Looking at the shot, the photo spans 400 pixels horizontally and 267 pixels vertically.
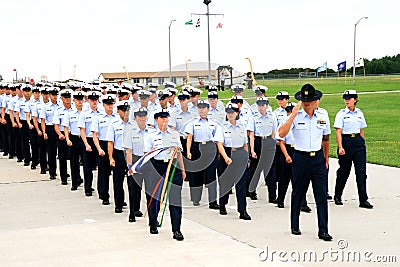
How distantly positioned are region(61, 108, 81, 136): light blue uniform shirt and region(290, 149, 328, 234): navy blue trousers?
15.3 ft

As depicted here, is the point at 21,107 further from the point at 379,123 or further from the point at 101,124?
the point at 379,123

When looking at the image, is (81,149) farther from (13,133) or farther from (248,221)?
(13,133)

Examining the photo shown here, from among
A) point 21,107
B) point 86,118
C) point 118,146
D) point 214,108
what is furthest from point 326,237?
point 21,107

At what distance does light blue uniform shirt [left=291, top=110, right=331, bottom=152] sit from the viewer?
7008 mm

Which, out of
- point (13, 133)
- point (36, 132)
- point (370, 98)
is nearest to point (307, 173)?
point (36, 132)

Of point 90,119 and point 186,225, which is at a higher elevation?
point 90,119

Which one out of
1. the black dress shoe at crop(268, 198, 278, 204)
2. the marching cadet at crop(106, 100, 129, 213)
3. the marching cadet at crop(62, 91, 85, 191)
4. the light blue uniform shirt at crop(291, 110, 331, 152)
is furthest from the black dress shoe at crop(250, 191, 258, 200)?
the marching cadet at crop(62, 91, 85, 191)

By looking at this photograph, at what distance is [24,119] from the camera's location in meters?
13.4

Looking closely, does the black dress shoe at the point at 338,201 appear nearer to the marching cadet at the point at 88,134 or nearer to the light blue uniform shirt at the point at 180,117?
the light blue uniform shirt at the point at 180,117

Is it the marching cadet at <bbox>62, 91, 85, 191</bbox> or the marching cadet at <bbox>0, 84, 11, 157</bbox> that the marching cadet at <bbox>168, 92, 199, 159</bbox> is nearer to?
the marching cadet at <bbox>62, 91, 85, 191</bbox>

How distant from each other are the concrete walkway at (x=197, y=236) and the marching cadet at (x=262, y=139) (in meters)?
0.30

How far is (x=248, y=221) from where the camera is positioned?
25.9 ft

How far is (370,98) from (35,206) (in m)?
30.3

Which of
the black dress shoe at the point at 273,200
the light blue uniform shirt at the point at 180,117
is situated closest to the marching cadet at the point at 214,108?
the light blue uniform shirt at the point at 180,117
